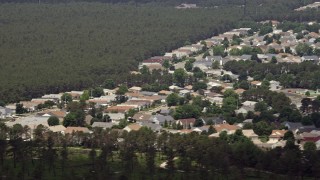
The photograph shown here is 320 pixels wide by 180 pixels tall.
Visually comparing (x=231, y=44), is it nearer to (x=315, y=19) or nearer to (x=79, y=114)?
(x=315, y=19)

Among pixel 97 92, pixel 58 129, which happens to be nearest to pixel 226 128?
pixel 58 129

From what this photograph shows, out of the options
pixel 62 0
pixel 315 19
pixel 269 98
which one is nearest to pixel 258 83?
pixel 269 98

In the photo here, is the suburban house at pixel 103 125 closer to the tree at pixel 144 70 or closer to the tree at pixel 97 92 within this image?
the tree at pixel 97 92

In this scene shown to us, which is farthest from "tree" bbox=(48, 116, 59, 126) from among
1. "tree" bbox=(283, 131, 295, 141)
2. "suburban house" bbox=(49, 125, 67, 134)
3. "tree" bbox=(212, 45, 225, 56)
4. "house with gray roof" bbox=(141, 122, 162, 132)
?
"tree" bbox=(212, 45, 225, 56)

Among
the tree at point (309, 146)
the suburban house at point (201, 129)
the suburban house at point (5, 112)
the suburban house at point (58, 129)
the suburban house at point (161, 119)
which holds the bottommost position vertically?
the suburban house at point (5, 112)

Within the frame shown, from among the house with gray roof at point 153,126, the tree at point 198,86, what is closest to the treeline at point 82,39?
the tree at point 198,86
